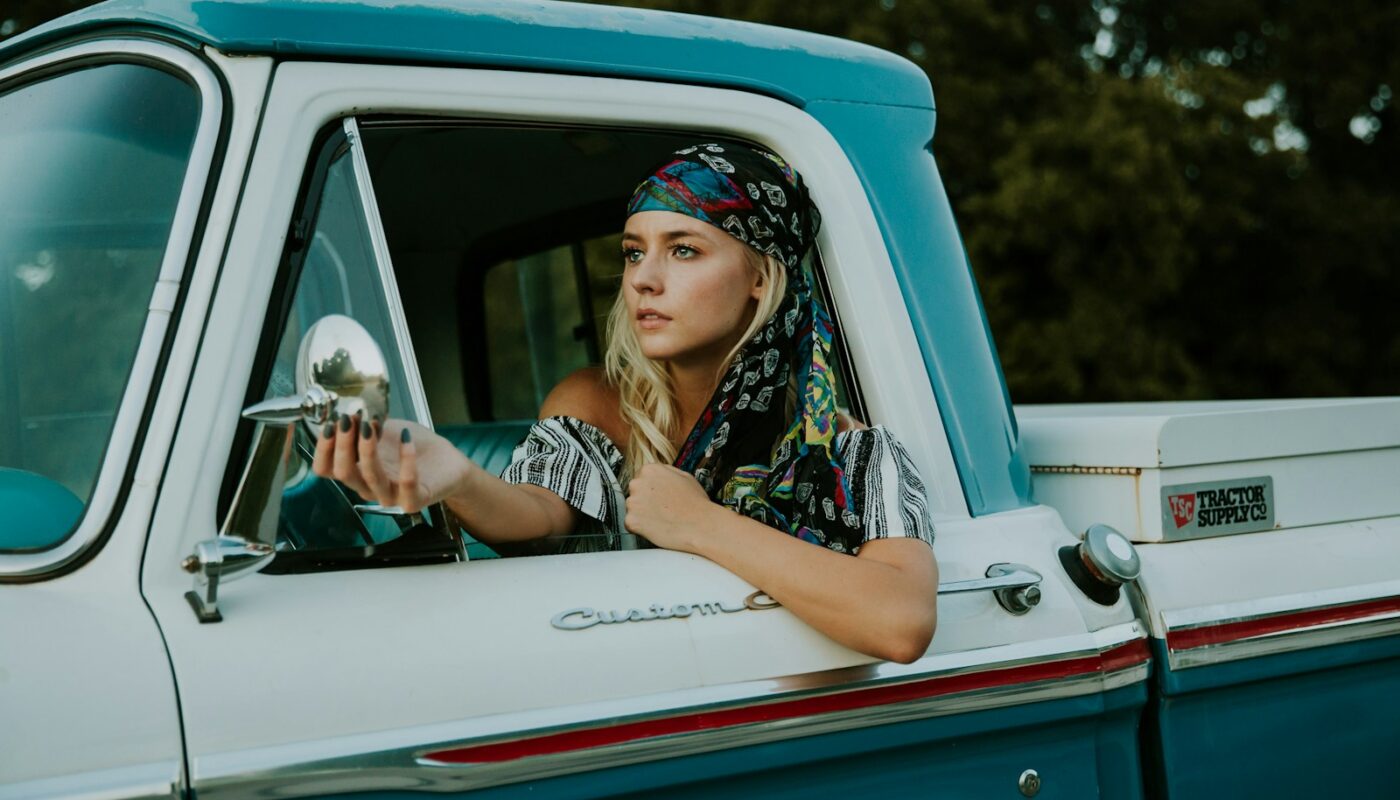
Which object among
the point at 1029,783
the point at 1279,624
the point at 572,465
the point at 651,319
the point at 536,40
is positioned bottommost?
the point at 1029,783

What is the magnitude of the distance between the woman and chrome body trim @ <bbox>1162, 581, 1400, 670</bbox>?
49 centimetres

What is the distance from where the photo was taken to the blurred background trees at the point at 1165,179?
11.9 metres

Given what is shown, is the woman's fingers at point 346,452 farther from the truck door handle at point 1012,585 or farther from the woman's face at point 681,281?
the truck door handle at point 1012,585

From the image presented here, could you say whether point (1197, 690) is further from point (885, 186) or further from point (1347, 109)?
point (1347, 109)

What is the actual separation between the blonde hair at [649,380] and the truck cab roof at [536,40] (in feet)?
0.97

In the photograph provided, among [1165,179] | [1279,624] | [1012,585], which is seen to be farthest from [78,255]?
[1165,179]

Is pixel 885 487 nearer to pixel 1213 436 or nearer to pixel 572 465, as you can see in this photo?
pixel 572 465

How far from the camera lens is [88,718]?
4.38 feet

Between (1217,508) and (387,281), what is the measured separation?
4.65 ft

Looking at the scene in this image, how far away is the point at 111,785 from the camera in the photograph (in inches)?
51.7

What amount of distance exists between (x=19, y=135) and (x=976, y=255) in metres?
11.0

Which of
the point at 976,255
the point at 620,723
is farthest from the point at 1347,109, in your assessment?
the point at 620,723

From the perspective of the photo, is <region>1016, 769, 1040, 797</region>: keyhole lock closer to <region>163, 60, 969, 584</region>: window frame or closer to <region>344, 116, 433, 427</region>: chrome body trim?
<region>163, 60, 969, 584</region>: window frame

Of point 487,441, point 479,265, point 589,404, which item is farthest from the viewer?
point 479,265
